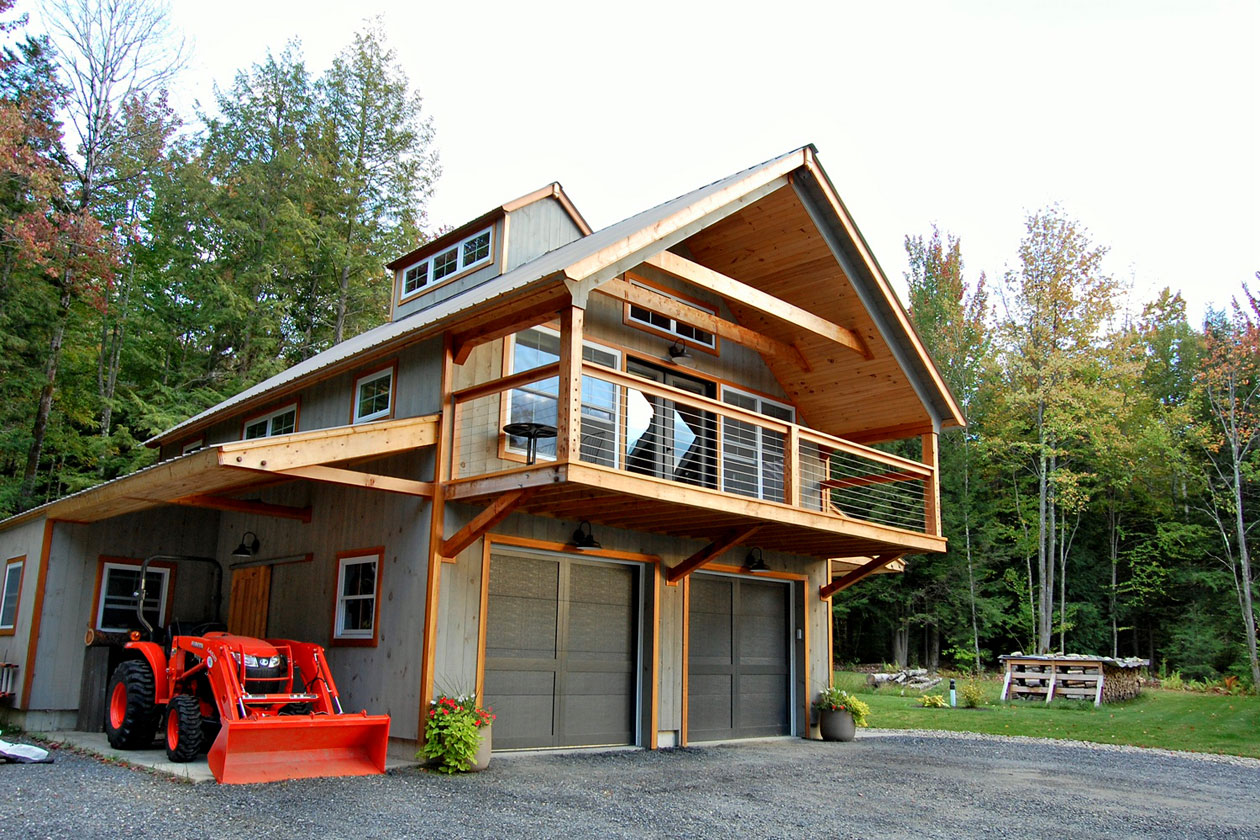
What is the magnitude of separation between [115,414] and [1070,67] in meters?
22.9

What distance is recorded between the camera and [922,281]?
32219 mm

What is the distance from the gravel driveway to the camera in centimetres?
592

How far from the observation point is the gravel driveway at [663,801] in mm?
5922

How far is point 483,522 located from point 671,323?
14.9ft

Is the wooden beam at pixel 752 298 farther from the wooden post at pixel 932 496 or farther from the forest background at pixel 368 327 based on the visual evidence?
the forest background at pixel 368 327

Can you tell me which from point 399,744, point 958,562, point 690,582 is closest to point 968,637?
point 958,562

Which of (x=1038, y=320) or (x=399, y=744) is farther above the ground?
(x=1038, y=320)

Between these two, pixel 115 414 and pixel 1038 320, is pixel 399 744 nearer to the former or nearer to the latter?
pixel 115 414

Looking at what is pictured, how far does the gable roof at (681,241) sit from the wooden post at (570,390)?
0.42m

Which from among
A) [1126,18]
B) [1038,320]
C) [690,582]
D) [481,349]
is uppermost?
[1126,18]

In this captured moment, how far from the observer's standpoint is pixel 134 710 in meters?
8.54

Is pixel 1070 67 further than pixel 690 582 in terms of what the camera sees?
Yes

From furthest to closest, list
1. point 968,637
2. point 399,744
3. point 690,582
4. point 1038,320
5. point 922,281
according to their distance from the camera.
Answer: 1. point 922,281
2. point 968,637
3. point 1038,320
4. point 690,582
5. point 399,744

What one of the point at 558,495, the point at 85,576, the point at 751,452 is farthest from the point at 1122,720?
the point at 85,576
